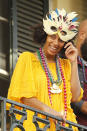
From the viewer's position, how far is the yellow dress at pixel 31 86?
22.6 ft

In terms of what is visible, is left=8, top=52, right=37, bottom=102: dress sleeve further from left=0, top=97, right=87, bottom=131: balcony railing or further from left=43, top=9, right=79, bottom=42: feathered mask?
left=43, top=9, right=79, bottom=42: feathered mask

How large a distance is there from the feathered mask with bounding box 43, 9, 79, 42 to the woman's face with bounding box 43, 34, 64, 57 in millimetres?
48

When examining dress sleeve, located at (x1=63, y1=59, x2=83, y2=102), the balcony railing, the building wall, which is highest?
the building wall

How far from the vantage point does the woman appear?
6902 millimetres

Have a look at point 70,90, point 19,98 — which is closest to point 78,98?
point 70,90

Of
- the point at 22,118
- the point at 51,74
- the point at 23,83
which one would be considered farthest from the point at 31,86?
the point at 22,118

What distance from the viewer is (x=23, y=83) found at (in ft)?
22.8

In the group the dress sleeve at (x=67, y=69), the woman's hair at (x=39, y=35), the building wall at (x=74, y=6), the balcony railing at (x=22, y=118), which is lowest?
the balcony railing at (x=22, y=118)

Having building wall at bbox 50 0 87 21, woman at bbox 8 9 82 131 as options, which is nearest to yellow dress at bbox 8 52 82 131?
woman at bbox 8 9 82 131

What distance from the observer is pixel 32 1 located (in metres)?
9.05

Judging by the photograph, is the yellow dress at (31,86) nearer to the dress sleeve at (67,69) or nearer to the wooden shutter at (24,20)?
the dress sleeve at (67,69)

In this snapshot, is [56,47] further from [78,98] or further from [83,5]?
[83,5]

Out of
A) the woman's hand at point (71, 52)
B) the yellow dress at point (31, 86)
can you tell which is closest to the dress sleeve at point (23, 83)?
the yellow dress at point (31, 86)

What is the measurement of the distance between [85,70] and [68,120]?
985mm
